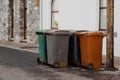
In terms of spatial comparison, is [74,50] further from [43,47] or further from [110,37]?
[110,37]

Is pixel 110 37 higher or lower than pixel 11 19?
lower

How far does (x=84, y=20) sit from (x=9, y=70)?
21.7ft

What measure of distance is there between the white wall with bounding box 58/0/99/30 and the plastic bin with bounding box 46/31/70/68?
470 centimetres

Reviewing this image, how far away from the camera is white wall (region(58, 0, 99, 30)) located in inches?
779

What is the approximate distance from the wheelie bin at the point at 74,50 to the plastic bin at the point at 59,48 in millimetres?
327

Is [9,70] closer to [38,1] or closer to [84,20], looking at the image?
[84,20]

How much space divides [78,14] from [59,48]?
5992mm

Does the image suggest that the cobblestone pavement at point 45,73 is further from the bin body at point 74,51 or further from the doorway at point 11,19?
the doorway at point 11,19

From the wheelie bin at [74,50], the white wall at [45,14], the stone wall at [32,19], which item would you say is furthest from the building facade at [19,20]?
the wheelie bin at [74,50]

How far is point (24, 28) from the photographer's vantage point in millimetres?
29516

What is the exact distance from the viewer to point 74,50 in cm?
1540

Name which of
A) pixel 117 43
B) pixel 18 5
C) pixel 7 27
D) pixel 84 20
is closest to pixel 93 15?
pixel 84 20

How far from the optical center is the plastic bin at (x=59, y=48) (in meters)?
15.1

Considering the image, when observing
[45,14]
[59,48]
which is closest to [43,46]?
[59,48]
